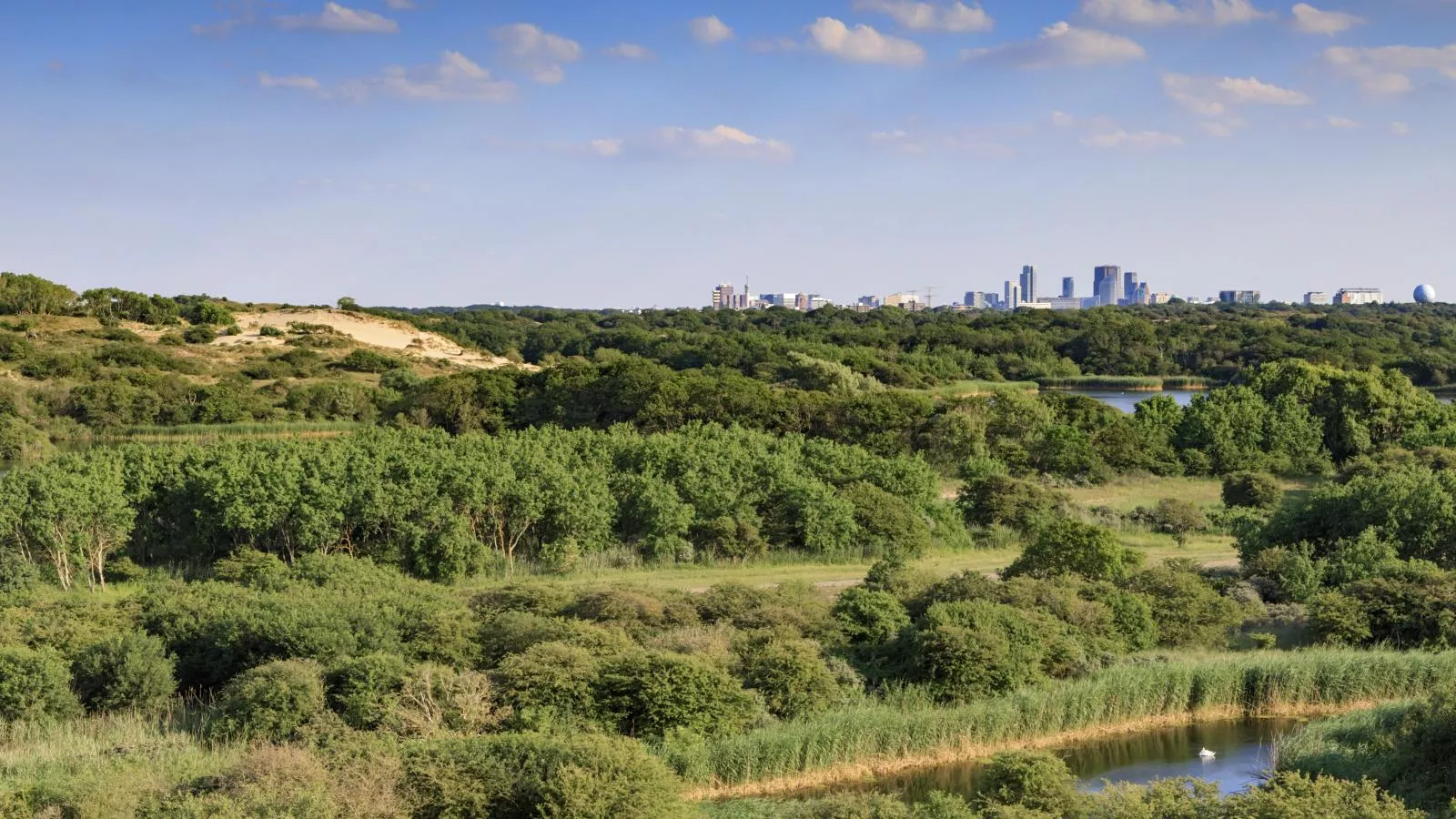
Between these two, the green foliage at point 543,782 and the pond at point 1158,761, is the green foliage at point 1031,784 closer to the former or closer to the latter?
the pond at point 1158,761

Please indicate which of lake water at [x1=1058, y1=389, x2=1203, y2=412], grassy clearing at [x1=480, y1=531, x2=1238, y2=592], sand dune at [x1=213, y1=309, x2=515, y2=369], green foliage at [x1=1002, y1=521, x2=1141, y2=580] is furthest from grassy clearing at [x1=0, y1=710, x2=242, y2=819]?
lake water at [x1=1058, y1=389, x2=1203, y2=412]

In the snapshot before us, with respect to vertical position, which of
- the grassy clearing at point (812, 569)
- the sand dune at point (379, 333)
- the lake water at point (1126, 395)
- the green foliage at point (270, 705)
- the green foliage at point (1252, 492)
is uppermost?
the sand dune at point (379, 333)

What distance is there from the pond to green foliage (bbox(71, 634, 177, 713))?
10.3m

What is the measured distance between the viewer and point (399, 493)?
96.3 feet

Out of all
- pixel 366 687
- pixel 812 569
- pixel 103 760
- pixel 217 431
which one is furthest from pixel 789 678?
pixel 217 431

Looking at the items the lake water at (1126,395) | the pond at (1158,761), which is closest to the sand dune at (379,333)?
the lake water at (1126,395)

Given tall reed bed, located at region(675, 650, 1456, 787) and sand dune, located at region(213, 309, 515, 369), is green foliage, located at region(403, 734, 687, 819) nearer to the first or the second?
tall reed bed, located at region(675, 650, 1456, 787)

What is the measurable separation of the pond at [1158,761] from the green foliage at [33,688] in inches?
443

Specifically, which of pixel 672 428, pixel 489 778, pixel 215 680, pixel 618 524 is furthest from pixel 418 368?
pixel 489 778

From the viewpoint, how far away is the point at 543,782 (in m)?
13.4

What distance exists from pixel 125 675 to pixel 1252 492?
99.9 ft

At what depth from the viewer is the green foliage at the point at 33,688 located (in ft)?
58.0

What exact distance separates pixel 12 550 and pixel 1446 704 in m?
26.2

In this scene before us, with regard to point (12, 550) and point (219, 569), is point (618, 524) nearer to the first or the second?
point (219, 569)
